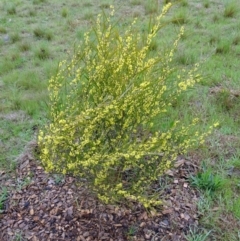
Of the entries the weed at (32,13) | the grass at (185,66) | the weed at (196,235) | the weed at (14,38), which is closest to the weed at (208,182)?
the grass at (185,66)

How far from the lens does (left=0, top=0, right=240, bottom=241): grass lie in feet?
7.63

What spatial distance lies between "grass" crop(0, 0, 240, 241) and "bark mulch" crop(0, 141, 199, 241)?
7 cm

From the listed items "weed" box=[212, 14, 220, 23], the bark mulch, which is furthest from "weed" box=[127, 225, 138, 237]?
"weed" box=[212, 14, 220, 23]

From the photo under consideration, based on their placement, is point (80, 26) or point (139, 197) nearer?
point (139, 197)

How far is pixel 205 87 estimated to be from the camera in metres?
3.36

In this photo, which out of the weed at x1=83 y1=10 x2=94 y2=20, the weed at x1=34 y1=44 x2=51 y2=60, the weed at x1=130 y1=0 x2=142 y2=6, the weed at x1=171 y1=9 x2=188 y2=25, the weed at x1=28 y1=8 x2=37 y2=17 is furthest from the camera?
the weed at x1=130 y1=0 x2=142 y2=6

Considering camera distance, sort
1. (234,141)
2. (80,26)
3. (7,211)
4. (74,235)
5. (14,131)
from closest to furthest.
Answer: (74,235) → (7,211) → (234,141) → (14,131) → (80,26)

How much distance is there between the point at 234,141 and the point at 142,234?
42.7 inches

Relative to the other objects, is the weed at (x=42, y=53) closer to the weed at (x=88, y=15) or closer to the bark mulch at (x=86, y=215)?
the weed at (x=88, y=15)

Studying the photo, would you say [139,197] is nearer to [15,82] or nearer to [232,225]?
[232,225]

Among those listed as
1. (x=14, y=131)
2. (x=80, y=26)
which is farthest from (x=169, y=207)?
Answer: (x=80, y=26)

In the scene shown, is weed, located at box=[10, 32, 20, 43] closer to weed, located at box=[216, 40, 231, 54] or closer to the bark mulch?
weed, located at box=[216, 40, 231, 54]

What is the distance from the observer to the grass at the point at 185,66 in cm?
233

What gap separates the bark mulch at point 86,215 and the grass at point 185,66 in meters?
0.07
